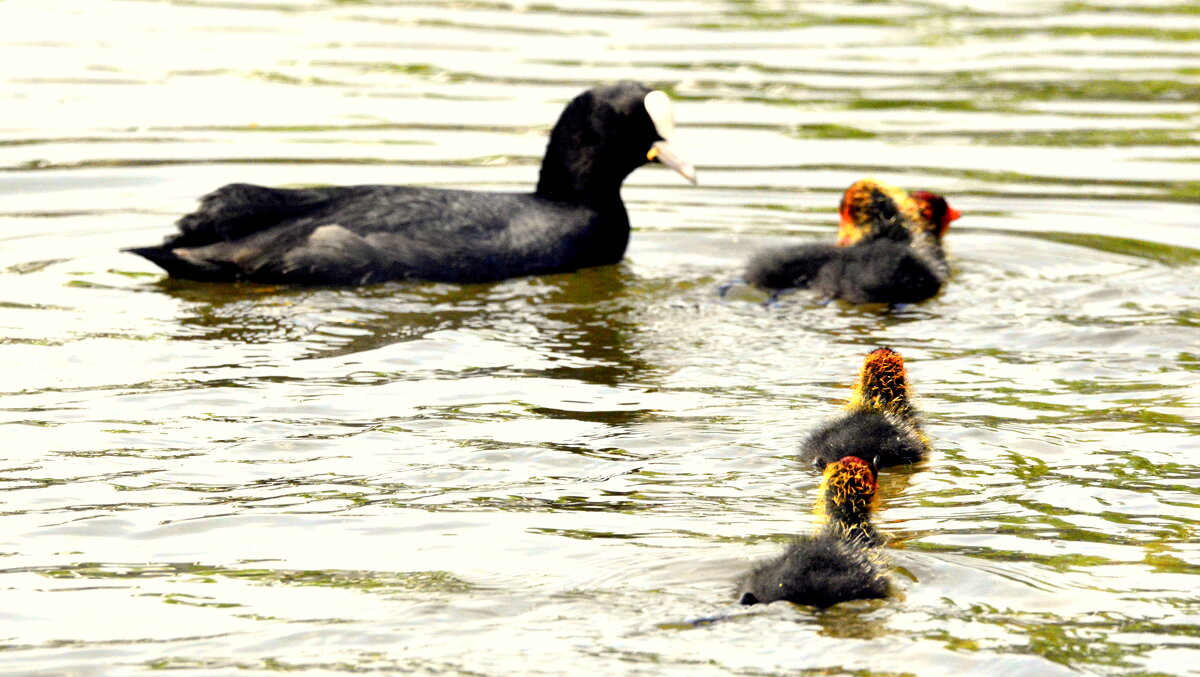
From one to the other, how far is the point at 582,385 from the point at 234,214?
97.2 inches

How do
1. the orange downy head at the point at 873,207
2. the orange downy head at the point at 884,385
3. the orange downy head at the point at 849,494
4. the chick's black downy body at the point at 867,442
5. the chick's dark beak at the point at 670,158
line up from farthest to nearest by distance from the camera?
1. the chick's dark beak at the point at 670,158
2. the orange downy head at the point at 873,207
3. the orange downy head at the point at 884,385
4. the chick's black downy body at the point at 867,442
5. the orange downy head at the point at 849,494

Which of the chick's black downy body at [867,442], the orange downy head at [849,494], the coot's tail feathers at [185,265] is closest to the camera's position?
the orange downy head at [849,494]

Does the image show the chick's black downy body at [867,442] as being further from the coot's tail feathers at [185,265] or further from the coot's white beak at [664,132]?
the coot's tail feathers at [185,265]

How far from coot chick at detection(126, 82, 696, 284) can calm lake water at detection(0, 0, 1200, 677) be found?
0.48ft

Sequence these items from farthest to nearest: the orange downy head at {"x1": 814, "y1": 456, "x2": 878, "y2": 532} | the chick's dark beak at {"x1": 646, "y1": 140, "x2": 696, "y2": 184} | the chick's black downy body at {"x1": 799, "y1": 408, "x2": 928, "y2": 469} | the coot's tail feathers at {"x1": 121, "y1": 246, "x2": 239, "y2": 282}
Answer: the chick's dark beak at {"x1": 646, "y1": 140, "x2": 696, "y2": 184} → the coot's tail feathers at {"x1": 121, "y1": 246, "x2": 239, "y2": 282} → the chick's black downy body at {"x1": 799, "y1": 408, "x2": 928, "y2": 469} → the orange downy head at {"x1": 814, "y1": 456, "x2": 878, "y2": 532}

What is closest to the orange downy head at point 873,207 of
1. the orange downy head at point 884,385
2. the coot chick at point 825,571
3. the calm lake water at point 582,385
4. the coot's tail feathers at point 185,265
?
the calm lake water at point 582,385

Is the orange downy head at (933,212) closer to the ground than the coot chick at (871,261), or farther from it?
farther from it

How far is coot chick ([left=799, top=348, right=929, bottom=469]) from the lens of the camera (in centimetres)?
605

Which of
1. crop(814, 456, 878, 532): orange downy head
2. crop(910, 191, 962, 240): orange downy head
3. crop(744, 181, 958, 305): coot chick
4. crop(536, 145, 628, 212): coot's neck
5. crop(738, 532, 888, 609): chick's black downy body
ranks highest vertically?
crop(536, 145, 628, 212): coot's neck

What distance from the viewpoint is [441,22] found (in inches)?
631

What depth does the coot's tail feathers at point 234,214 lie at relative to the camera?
8.82 meters

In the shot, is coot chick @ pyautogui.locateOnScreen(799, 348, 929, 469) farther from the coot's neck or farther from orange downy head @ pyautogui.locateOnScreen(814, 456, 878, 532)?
the coot's neck

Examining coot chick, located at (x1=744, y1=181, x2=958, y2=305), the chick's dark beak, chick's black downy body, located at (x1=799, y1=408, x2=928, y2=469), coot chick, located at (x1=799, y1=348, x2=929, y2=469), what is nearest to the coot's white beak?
the chick's dark beak

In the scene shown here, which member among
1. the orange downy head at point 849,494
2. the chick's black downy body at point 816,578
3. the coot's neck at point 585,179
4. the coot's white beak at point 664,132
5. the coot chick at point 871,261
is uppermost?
the coot's white beak at point 664,132
